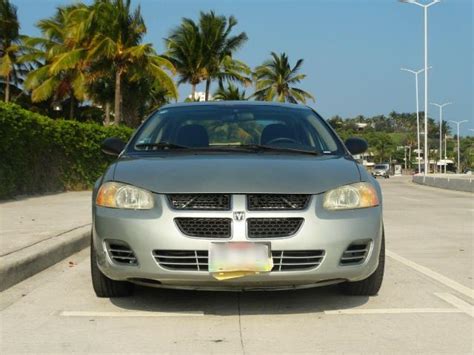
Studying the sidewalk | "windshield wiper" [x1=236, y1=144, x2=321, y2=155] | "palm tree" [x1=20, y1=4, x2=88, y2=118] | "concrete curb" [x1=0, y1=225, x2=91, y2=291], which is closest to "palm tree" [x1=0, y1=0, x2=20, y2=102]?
"palm tree" [x1=20, y1=4, x2=88, y2=118]

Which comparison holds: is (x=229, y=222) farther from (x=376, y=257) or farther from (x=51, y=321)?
(x=51, y=321)

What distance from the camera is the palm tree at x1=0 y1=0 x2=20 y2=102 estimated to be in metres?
41.4

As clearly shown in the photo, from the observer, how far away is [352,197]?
423cm

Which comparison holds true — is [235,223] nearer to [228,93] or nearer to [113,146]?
[113,146]

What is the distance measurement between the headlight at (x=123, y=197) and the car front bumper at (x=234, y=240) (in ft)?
0.16

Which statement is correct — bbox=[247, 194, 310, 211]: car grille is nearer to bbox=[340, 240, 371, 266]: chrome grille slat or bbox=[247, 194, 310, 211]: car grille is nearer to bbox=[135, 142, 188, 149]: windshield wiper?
bbox=[340, 240, 371, 266]: chrome grille slat

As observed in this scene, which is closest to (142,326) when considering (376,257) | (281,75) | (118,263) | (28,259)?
(118,263)

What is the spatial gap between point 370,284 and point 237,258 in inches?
52.0

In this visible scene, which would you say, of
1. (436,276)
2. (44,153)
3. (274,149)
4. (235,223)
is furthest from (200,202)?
(44,153)

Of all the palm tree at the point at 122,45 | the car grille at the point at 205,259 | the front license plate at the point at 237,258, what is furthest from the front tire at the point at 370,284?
the palm tree at the point at 122,45

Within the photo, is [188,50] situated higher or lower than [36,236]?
higher

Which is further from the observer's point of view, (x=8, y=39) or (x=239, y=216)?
(x=8, y=39)

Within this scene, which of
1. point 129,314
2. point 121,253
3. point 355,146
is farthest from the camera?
point 355,146

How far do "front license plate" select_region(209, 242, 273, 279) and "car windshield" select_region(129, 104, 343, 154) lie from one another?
1.36m
